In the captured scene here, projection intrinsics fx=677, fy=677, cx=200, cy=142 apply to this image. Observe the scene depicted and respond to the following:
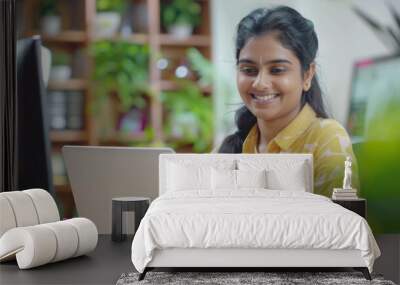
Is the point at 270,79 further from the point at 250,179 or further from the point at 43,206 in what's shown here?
the point at 43,206

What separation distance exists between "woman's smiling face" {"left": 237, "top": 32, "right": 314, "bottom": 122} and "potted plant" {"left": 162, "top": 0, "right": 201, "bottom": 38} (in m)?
0.62

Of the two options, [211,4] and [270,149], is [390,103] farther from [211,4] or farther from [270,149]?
[211,4]

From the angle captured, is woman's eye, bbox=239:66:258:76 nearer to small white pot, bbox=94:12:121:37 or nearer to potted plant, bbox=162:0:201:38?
potted plant, bbox=162:0:201:38

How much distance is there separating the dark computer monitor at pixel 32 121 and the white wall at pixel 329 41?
5.71 feet

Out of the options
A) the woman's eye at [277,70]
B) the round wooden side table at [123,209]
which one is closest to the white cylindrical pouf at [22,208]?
the round wooden side table at [123,209]

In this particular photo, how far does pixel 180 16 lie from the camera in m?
6.88

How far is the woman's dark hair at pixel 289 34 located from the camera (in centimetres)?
675

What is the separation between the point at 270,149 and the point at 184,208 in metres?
2.26

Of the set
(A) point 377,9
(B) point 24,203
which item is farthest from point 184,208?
(A) point 377,9

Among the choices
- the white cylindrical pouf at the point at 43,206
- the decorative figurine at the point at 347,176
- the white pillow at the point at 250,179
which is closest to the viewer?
the white cylindrical pouf at the point at 43,206

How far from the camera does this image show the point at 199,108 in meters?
6.85

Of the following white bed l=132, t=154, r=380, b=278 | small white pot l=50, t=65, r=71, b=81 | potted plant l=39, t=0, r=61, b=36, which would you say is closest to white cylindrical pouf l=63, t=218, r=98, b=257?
white bed l=132, t=154, r=380, b=278

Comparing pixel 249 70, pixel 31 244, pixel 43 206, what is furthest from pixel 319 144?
pixel 31 244

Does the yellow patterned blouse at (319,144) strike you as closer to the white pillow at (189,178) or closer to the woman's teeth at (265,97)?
the woman's teeth at (265,97)
